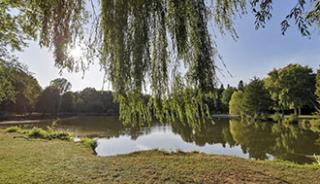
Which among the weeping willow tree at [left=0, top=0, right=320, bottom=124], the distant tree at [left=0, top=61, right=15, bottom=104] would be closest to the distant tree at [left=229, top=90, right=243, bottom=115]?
the distant tree at [left=0, top=61, right=15, bottom=104]

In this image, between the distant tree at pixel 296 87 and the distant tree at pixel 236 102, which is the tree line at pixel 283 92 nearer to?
the distant tree at pixel 296 87

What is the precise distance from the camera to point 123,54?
80.4 inches

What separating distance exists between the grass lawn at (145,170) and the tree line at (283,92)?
26.9 metres

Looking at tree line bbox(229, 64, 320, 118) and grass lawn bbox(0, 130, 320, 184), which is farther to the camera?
tree line bbox(229, 64, 320, 118)

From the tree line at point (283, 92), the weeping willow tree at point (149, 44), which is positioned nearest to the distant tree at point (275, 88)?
the tree line at point (283, 92)

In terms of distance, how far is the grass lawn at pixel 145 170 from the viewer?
643cm

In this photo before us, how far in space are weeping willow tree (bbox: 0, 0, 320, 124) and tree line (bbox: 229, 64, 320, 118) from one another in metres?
32.4

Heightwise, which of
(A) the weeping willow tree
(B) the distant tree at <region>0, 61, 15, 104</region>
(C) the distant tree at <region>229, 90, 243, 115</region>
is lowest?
(A) the weeping willow tree

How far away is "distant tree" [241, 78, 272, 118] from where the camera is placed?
41.1 m

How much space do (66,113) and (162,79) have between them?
54.5 metres

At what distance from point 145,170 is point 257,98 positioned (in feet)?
120

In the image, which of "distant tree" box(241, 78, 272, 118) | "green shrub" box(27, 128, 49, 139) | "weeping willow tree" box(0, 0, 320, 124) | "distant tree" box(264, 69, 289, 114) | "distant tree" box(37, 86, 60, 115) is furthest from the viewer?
"distant tree" box(37, 86, 60, 115)

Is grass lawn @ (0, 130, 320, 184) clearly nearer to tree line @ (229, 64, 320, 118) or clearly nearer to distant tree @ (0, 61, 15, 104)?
distant tree @ (0, 61, 15, 104)

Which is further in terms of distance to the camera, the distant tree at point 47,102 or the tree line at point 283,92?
the distant tree at point 47,102
